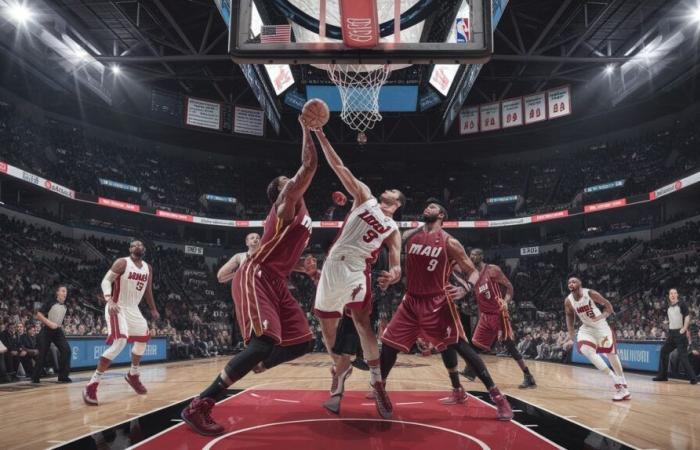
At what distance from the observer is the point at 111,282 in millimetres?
6949

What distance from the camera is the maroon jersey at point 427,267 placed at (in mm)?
5465

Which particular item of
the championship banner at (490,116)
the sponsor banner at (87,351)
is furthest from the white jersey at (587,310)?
the championship banner at (490,116)

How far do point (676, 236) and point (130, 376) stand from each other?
72.8ft

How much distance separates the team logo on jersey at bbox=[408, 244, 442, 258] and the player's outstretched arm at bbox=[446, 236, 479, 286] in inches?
5.3

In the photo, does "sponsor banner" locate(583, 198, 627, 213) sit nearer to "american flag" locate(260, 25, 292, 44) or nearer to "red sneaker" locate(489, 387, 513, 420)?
"red sneaker" locate(489, 387, 513, 420)

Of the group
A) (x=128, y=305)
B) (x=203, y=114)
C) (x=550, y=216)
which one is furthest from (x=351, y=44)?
(x=550, y=216)

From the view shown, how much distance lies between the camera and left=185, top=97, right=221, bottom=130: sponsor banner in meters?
24.3

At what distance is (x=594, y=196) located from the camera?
83.8 ft

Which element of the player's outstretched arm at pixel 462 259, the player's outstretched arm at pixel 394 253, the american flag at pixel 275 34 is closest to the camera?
the player's outstretched arm at pixel 394 253

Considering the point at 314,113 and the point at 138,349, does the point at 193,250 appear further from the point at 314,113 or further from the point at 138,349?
the point at 314,113

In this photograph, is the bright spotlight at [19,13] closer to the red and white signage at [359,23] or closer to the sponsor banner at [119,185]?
the sponsor banner at [119,185]

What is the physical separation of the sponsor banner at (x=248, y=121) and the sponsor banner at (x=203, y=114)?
0.85 m

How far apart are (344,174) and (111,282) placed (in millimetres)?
4091

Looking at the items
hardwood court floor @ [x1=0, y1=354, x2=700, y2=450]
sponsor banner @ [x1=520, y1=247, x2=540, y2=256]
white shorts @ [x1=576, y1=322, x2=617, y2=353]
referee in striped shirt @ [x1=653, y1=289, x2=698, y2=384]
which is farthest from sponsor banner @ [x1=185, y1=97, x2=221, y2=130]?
white shorts @ [x1=576, y1=322, x2=617, y2=353]
